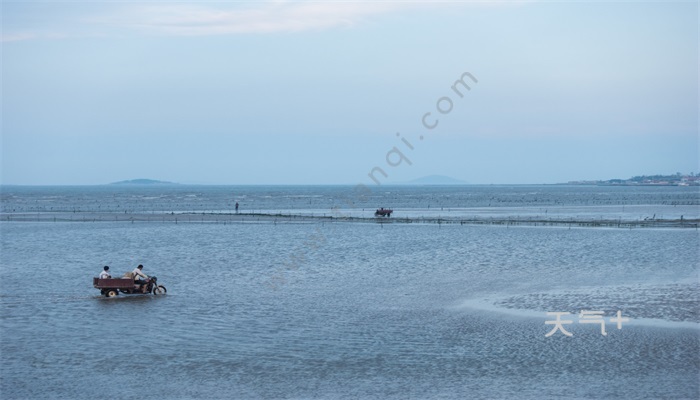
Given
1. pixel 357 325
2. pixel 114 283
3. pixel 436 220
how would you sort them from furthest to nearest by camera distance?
pixel 436 220 → pixel 114 283 → pixel 357 325

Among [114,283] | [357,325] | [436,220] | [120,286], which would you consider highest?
[436,220]

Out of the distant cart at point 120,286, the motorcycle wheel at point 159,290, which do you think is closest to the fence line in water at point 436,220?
the motorcycle wheel at point 159,290

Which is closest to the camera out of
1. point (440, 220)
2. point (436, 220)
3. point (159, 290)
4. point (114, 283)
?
point (114, 283)

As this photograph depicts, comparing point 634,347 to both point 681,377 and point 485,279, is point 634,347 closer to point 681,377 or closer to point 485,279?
point 681,377

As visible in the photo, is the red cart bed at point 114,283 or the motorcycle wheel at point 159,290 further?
the motorcycle wheel at point 159,290

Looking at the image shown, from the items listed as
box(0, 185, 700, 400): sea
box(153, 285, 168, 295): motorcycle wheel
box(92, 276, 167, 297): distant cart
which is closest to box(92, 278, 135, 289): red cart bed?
box(92, 276, 167, 297): distant cart

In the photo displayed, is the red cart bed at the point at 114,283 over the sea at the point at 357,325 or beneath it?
over

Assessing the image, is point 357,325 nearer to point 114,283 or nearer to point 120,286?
point 120,286

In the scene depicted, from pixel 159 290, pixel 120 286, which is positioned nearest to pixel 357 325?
pixel 159 290

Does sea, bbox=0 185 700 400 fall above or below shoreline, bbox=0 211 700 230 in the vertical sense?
below

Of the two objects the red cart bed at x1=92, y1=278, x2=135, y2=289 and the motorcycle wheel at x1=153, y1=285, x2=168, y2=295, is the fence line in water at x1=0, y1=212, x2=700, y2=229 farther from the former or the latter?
the red cart bed at x1=92, y1=278, x2=135, y2=289

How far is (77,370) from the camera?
18.3 m

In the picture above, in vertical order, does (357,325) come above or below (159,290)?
below

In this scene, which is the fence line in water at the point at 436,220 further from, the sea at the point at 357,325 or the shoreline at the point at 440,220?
the sea at the point at 357,325
